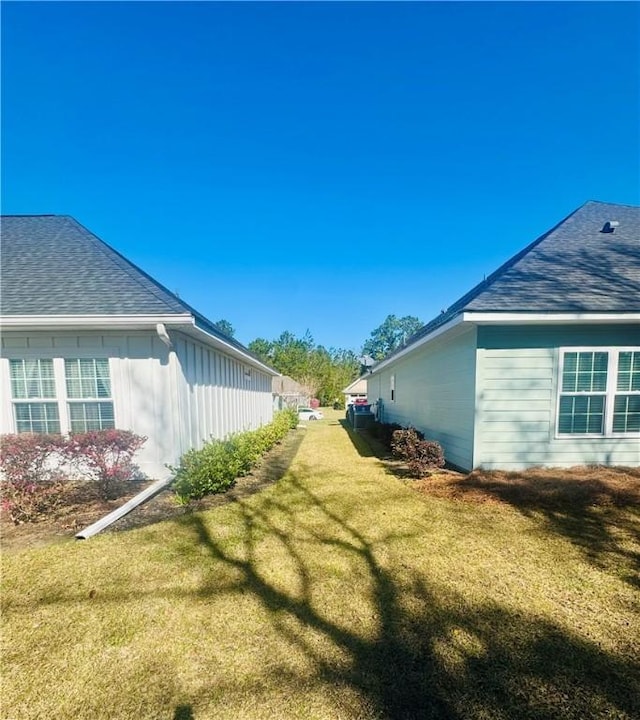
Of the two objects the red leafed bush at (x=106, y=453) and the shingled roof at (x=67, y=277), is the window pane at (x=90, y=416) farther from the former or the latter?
the shingled roof at (x=67, y=277)

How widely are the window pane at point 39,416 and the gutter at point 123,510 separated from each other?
218cm

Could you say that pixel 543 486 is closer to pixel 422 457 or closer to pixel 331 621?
pixel 422 457

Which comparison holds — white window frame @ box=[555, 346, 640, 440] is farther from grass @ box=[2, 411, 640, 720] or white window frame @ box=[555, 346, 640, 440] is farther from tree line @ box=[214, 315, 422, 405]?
tree line @ box=[214, 315, 422, 405]

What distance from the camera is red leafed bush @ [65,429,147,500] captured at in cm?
546

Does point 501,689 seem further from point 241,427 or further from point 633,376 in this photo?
point 241,427

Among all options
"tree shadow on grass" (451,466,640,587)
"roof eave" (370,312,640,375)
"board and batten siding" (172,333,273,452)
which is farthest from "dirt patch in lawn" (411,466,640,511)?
"board and batten siding" (172,333,273,452)

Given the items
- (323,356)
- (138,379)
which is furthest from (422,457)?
(323,356)

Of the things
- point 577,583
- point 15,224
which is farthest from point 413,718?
point 15,224

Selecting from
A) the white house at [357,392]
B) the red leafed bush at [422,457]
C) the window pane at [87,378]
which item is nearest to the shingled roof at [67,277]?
the window pane at [87,378]

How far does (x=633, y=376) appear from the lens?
6.95 meters

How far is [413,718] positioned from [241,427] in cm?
1080

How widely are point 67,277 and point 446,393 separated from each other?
342 inches

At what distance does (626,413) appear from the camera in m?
6.98

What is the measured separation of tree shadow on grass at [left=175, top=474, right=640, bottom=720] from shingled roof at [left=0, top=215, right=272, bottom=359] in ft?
15.8
